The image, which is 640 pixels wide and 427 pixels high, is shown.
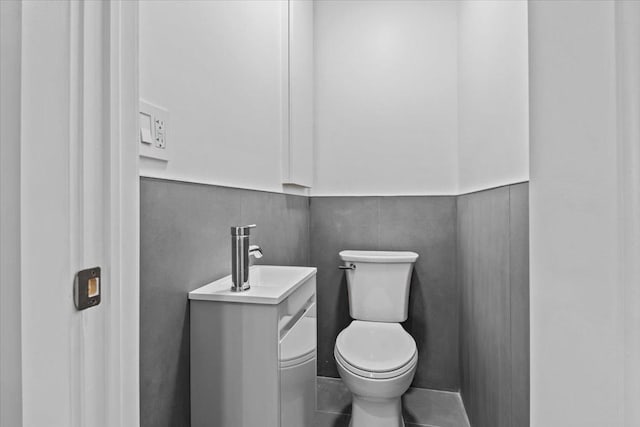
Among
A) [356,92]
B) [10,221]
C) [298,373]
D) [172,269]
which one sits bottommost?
[298,373]

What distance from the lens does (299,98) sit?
198 cm

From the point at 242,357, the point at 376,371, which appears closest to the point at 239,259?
the point at 242,357

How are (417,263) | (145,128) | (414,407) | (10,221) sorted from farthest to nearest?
(417,263) < (414,407) < (145,128) < (10,221)

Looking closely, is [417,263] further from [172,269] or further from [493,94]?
[172,269]

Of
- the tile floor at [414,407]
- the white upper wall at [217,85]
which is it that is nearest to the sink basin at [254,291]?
the white upper wall at [217,85]

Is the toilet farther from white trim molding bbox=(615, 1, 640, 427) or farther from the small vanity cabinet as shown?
white trim molding bbox=(615, 1, 640, 427)

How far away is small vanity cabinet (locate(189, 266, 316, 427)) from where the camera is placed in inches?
36.9

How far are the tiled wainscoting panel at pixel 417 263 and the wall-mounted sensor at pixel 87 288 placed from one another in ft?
5.90

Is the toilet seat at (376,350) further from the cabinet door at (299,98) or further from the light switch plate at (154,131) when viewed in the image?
the light switch plate at (154,131)

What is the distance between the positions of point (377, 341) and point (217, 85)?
135 cm

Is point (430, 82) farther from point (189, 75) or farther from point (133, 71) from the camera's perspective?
point (133, 71)

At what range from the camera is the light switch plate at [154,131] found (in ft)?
2.76

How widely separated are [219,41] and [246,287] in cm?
85

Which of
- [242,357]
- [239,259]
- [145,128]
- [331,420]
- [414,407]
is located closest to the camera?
[145,128]
